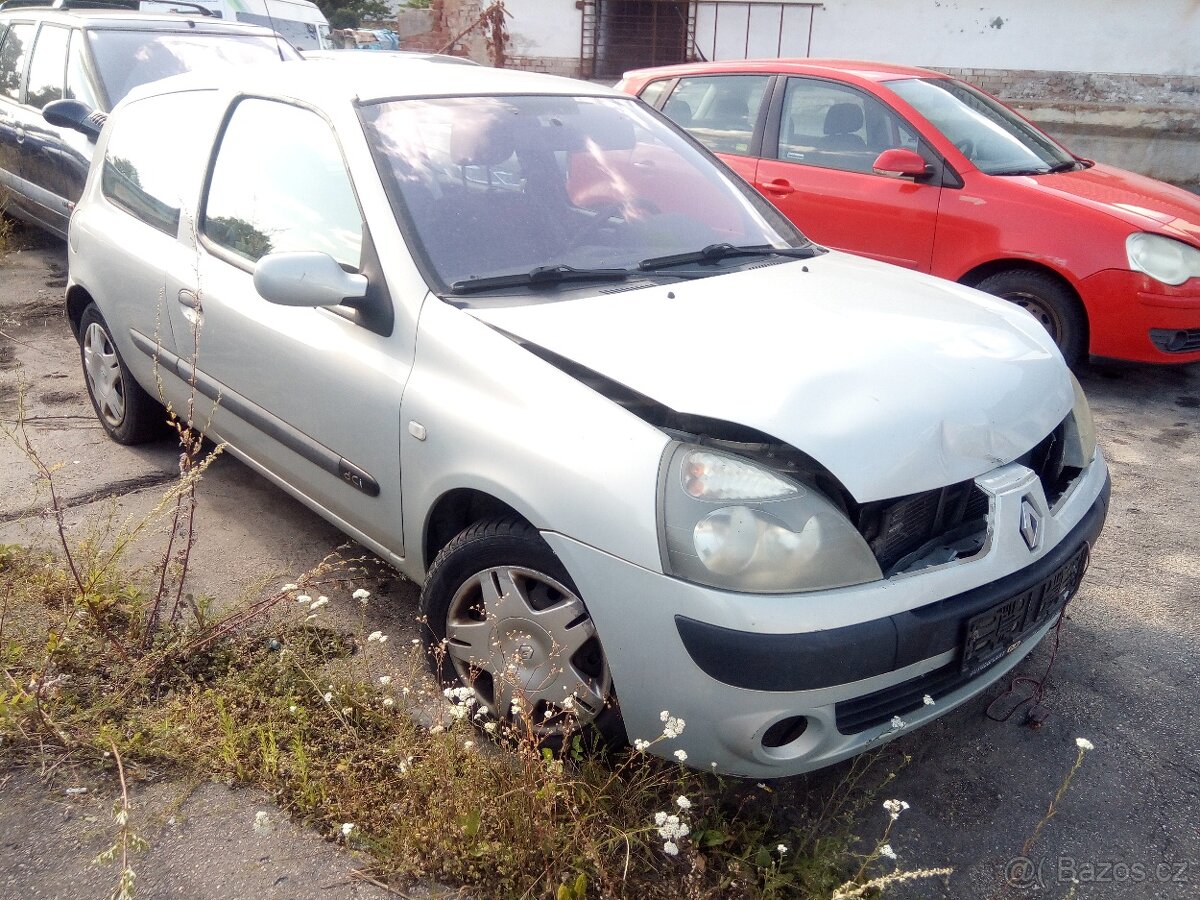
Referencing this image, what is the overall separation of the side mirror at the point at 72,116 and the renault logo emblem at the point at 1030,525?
5.48 meters

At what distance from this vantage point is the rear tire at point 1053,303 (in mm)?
5156

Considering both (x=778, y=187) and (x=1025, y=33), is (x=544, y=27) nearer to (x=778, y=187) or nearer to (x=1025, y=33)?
(x=1025, y=33)

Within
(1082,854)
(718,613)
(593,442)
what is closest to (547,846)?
(718,613)

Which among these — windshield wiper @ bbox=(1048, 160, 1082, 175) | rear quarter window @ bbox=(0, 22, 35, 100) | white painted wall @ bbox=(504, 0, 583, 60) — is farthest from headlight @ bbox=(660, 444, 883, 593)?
white painted wall @ bbox=(504, 0, 583, 60)

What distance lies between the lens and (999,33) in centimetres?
1399

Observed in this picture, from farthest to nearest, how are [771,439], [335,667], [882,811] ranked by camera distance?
[335,667] < [882,811] < [771,439]

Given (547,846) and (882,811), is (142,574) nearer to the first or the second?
(547,846)

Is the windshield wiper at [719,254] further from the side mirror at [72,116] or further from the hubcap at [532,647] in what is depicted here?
the side mirror at [72,116]

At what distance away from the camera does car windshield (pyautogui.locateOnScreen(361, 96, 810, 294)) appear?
2713 mm

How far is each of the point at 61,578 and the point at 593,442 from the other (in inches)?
77.0

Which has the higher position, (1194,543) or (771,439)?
(771,439)

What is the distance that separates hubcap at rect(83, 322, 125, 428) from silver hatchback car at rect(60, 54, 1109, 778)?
837 mm

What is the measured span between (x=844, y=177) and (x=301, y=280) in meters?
3.94

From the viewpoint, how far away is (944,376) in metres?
2.35
